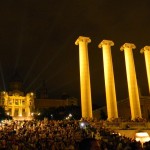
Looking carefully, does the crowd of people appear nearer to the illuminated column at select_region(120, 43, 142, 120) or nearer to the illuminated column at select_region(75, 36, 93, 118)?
the illuminated column at select_region(75, 36, 93, 118)

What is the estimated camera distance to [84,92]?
95562mm

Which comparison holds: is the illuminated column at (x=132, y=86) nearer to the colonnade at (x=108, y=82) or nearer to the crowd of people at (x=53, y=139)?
the colonnade at (x=108, y=82)

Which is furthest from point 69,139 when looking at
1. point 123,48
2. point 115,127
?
point 123,48

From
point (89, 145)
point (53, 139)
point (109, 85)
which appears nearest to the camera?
point (89, 145)

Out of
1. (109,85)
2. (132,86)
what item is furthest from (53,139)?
(132,86)

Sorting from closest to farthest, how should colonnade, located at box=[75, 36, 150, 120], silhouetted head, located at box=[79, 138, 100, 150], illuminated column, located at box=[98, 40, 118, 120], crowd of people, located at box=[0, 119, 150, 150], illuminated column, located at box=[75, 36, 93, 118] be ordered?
silhouetted head, located at box=[79, 138, 100, 150] → crowd of people, located at box=[0, 119, 150, 150] → illuminated column, located at box=[75, 36, 93, 118] → colonnade, located at box=[75, 36, 150, 120] → illuminated column, located at box=[98, 40, 118, 120]

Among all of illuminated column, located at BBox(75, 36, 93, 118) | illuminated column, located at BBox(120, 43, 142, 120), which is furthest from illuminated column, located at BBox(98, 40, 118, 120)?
illuminated column, located at BBox(120, 43, 142, 120)

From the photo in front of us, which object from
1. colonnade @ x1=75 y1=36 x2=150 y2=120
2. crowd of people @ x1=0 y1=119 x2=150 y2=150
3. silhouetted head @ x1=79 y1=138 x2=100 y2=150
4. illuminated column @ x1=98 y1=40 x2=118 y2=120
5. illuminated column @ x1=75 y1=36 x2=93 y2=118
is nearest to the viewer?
silhouetted head @ x1=79 y1=138 x2=100 y2=150

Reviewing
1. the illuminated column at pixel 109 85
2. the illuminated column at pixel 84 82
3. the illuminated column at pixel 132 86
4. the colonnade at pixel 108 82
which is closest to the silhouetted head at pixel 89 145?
the colonnade at pixel 108 82

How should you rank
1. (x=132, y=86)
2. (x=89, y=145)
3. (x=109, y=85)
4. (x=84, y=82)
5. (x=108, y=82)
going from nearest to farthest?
1. (x=89, y=145)
2. (x=84, y=82)
3. (x=109, y=85)
4. (x=108, y=82)
5. (x=132, y=86)

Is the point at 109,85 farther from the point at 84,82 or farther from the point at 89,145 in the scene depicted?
the point at 89,145

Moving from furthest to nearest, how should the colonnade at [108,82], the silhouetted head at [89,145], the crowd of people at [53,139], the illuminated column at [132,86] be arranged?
the illuminated column at [132,86], the colonnade at [108,82], the crowd of people at [53,139], the silhouetted head at [89,145]

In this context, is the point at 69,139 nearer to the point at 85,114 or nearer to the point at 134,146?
the point at 134,146

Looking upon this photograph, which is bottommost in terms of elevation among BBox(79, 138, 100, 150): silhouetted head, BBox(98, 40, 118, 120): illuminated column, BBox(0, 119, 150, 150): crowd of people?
BBox(79, 138, 100, 150): silhouetted head
